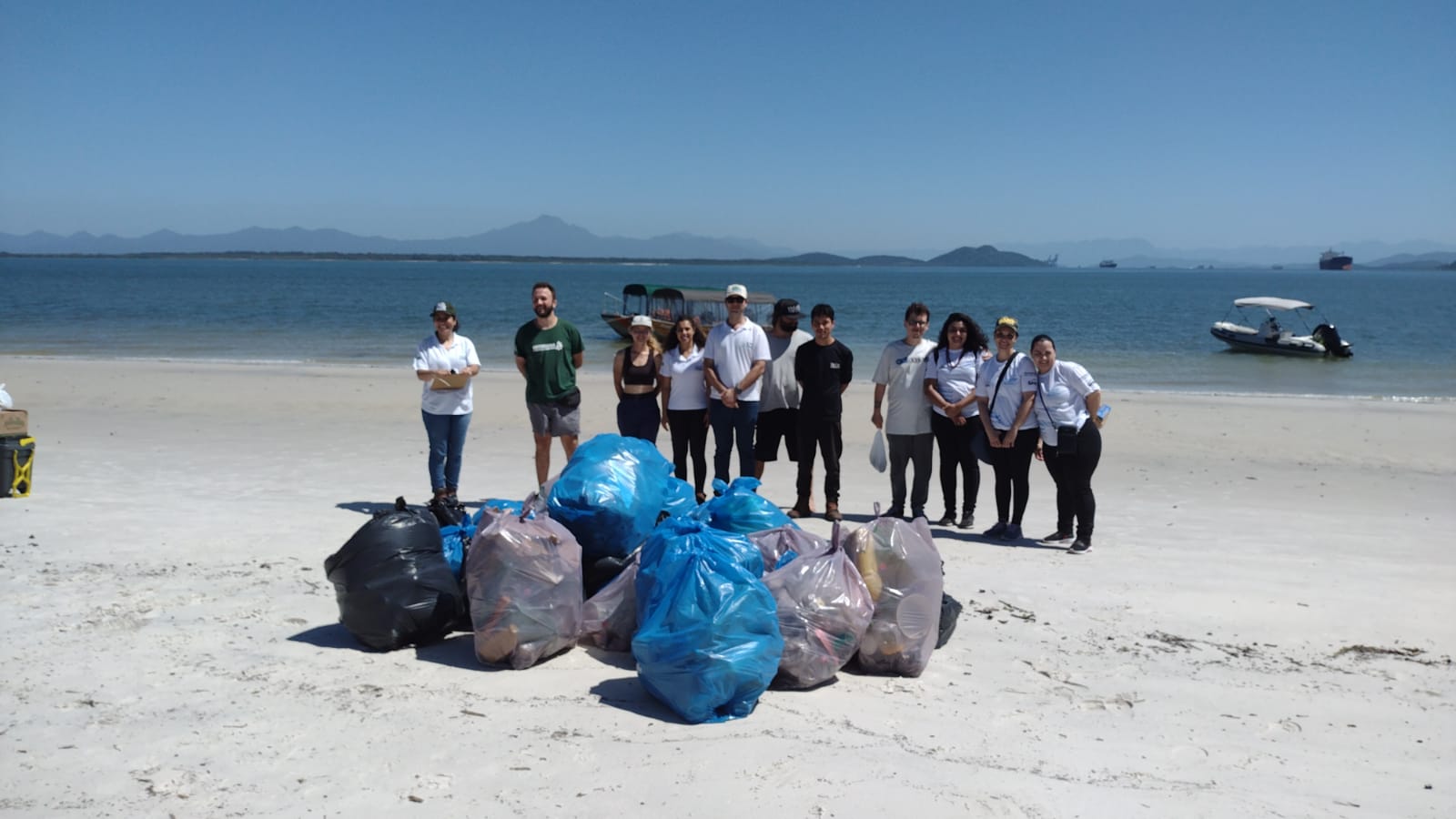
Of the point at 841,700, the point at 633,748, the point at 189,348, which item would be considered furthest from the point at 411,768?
the point at 189,348

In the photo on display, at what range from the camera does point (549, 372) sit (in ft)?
23.8

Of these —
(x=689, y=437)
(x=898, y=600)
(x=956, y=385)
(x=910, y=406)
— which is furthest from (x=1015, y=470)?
(x=898, y=600)

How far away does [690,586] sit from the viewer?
388cm

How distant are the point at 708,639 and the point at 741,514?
1.43 meters

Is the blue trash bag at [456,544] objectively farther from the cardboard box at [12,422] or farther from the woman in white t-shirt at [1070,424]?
the cardboard box at [12,422]

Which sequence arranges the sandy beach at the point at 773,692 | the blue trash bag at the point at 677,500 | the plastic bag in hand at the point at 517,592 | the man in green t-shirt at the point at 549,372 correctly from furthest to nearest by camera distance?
the man in green t-shirt at the point at 549,372, the blue trash bag at the point at 677,500, the plastic bag in hand at the point at 517,592, the sandy beach at the point at 773,692

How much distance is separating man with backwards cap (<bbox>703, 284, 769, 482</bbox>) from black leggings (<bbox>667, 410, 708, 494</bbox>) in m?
0.12

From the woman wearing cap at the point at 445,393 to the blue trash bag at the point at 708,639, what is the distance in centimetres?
345

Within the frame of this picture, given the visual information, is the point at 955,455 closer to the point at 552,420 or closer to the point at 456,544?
the point at 552,420

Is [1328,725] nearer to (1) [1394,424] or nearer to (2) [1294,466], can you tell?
(2) [1294,466]

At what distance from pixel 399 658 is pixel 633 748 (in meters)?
1.35

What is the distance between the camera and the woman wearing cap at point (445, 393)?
7.02m

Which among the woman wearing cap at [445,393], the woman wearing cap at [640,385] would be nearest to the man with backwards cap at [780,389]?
the woman wearing cap at [640,385]

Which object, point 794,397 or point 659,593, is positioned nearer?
point 659,593
